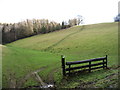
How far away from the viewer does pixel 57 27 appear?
3625 inches

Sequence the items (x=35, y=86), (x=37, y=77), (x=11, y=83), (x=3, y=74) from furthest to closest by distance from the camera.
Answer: (x=3, y=74) < (x=37, y=77) < (x=11, y=83) < (x=35, y=86)

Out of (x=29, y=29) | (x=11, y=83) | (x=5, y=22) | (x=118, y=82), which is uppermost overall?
(x=5, y=22)

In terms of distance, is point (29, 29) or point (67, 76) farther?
point (29, 29)

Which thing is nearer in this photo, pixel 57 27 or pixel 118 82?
pixel 118 82

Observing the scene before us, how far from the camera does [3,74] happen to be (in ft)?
51.7

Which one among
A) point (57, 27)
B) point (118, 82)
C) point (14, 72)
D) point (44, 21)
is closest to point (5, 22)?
point (44, 21)

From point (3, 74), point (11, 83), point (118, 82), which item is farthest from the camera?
point (3, 74)

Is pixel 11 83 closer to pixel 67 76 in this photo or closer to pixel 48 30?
pixel 67 76

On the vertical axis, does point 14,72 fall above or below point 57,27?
below

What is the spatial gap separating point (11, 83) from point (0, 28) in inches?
3181

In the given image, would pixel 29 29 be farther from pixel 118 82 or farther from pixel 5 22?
pixel 118 82

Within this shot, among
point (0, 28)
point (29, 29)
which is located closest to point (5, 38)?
point (0, 28)

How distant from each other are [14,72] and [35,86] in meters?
5.75

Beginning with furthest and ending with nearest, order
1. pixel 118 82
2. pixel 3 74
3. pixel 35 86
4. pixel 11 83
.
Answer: pixel 3 74, pixel 11 83, pixel 35 86, pixel 118 82
